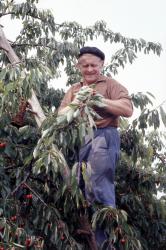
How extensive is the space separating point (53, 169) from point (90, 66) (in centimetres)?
95

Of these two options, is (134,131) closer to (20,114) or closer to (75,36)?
(20,114)

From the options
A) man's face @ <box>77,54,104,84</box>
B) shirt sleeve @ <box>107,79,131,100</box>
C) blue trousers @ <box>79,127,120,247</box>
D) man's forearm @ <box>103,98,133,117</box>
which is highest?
man's face @ <box>77,54,104,84</box>

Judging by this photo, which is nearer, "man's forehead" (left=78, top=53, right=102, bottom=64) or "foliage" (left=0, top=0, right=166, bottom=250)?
"foliage" (left=0, top=0, right=166, bottom=250)

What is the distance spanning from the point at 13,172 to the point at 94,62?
1126 mm

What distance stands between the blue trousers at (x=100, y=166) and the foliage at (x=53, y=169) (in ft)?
0.26

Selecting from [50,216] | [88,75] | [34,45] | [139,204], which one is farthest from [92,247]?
[34,45]

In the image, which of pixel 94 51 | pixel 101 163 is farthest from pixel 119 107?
pixel 94 51

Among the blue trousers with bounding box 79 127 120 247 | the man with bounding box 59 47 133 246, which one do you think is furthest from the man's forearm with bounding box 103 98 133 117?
the blue trousers with bounding box 79 127 120 247

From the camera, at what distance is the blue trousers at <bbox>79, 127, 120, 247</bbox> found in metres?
3.62

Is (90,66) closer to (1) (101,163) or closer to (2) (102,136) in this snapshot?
(2) (102,136)

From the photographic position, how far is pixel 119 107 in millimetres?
3482

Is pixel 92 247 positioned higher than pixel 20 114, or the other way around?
pixel 20 114

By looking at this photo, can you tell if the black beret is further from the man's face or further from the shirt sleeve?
the shirt sleeve

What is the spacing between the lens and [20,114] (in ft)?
13.2
